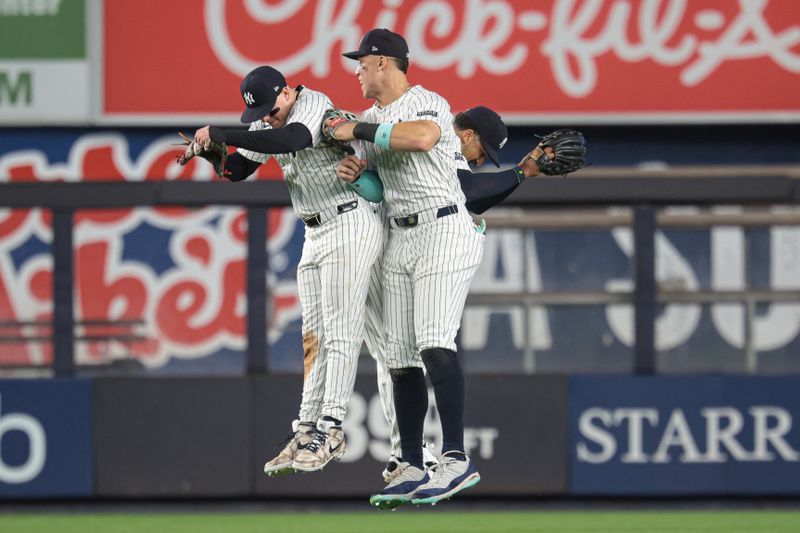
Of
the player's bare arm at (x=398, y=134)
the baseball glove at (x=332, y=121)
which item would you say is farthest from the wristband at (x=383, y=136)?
the baseball glove at (x=332, y=121)

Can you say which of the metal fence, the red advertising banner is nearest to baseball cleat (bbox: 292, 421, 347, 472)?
the metal fence

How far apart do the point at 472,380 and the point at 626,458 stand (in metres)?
0.89

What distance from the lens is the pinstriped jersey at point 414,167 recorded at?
5.82m

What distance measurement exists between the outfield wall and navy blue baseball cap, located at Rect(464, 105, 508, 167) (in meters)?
2.05

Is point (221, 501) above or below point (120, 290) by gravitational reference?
below

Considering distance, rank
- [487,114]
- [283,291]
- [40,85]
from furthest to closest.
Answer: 1. [40,85]
2. [283,291]
3. [487,114]

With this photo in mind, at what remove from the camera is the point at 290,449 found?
578 centimetres

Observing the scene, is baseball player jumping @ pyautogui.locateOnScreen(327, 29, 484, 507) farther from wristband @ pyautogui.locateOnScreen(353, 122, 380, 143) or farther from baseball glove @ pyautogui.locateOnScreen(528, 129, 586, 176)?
baseball glove @ pyautogui.locateOnScreen(528, 129, 586, 176)

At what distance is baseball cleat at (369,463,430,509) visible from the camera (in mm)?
5633

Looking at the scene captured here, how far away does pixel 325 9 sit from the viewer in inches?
472

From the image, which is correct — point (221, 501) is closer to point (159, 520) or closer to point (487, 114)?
point (159, 520)

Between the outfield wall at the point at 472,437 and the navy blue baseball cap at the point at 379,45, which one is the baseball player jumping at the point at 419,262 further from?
the outfield wall at the point at 472,437

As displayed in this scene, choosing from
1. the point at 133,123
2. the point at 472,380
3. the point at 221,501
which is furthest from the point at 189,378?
the point at 133,123

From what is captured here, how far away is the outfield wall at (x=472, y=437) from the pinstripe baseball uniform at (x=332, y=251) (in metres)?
2.06
